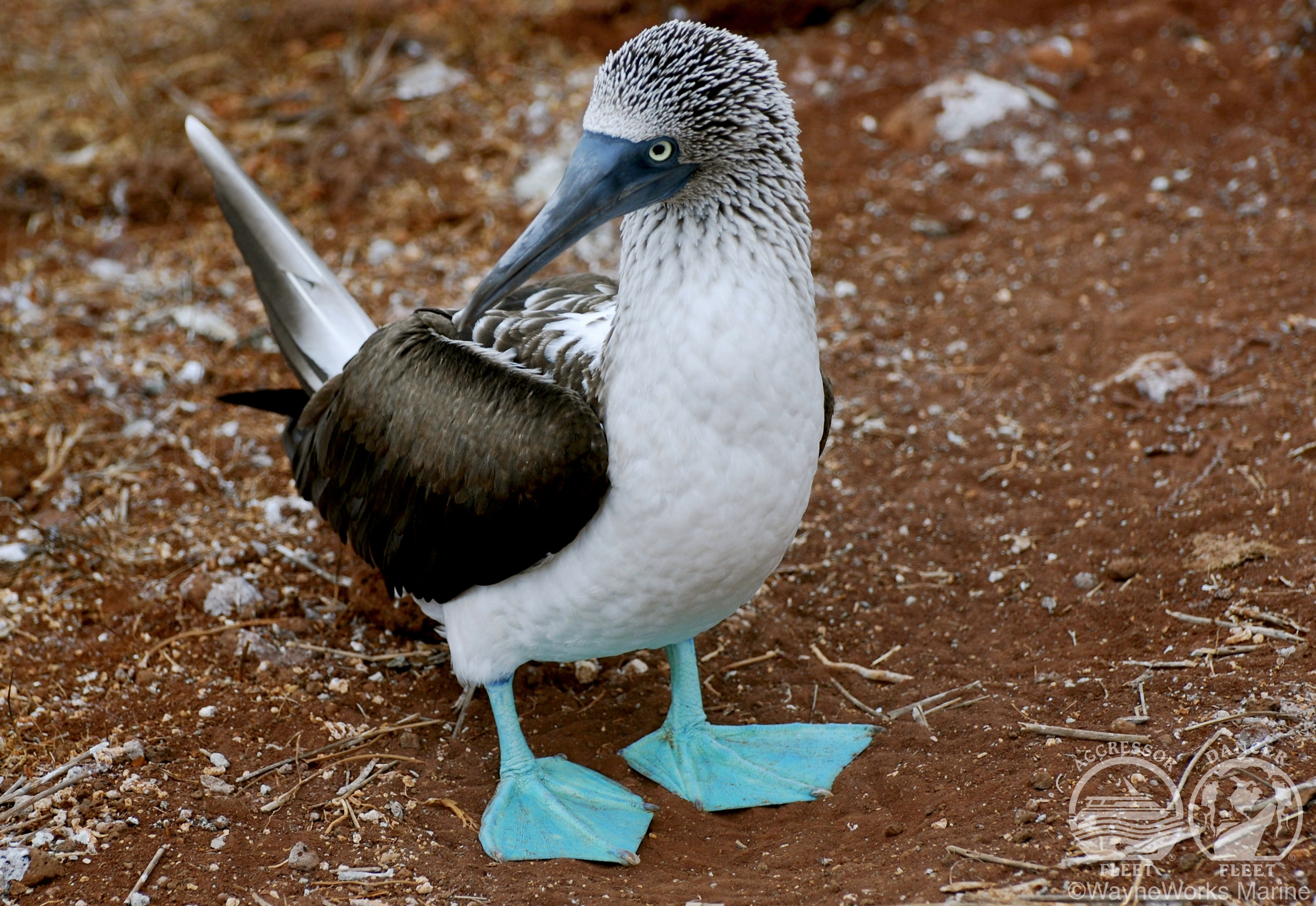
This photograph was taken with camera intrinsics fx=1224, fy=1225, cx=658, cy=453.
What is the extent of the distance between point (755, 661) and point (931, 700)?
646 millimetres

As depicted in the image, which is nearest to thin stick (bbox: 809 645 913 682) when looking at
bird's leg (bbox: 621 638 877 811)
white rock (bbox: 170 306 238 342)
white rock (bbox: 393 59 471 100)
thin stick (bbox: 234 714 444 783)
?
bird's leg (bbox: 621 638 877 811)

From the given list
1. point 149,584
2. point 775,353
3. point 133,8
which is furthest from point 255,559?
point 133,8

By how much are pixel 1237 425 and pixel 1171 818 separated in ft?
7.02

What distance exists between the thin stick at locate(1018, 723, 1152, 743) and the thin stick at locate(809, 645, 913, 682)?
0.53 meters

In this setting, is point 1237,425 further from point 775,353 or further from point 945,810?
point 775,353

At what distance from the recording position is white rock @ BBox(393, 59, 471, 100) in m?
7.32

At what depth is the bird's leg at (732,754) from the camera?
3.59 meters

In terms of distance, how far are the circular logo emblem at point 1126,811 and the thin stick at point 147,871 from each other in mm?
2289

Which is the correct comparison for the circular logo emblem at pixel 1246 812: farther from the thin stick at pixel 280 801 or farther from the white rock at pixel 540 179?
the white rock at pixel 540 179

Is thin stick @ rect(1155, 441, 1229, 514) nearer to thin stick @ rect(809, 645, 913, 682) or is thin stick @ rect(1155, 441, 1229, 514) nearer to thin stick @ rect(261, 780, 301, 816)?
thin stick @ rect(809, 645, 913, 682)

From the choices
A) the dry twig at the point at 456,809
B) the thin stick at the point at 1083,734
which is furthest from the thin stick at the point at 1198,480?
the dry twig at the point at 456,809

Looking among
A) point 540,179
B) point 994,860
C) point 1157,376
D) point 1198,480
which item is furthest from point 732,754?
point 540,179

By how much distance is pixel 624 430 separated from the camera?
9.64 feet

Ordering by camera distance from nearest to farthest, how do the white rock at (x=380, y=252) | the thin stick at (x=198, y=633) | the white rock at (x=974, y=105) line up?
the thin stick at (x=198, y=633)
the white rock at (x=380, y=252)
the white rock at (x=974, y=105)
